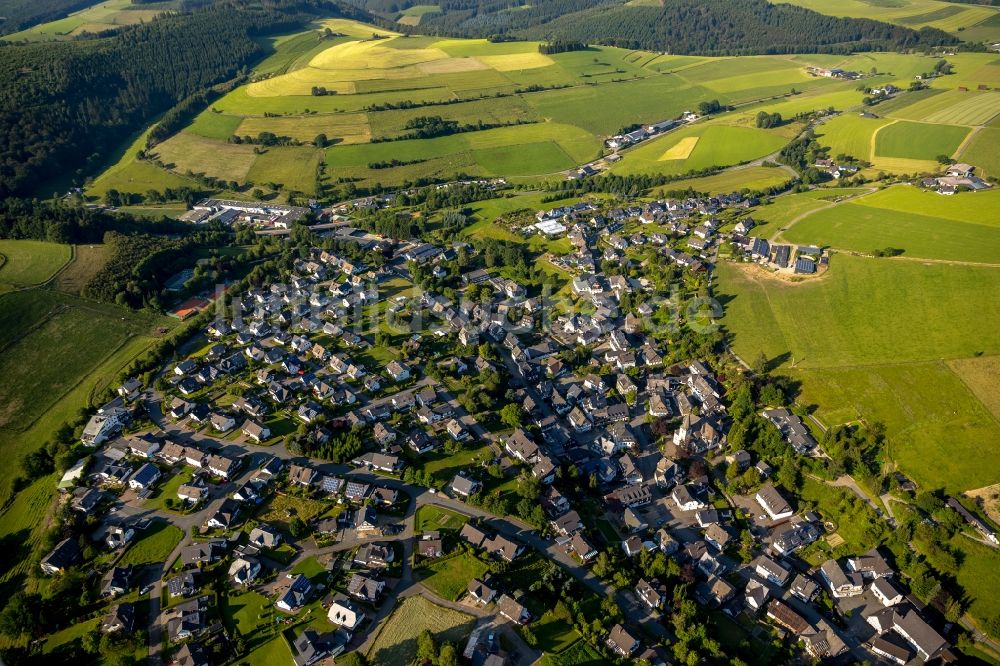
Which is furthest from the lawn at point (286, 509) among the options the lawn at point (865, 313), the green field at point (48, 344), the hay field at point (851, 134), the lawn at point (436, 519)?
the hay field at point (851, 134)

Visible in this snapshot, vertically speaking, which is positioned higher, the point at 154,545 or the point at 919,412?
the point at 919,412

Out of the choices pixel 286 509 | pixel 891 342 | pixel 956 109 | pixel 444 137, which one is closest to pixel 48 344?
pixel 286 509

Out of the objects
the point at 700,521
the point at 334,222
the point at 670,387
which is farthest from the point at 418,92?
the point at 700,521

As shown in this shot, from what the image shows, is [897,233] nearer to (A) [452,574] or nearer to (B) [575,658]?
(B) [575,658]

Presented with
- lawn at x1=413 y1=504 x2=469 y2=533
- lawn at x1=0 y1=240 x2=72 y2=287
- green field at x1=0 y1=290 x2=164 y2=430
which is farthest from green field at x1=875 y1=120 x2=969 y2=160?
lawn at x1=0 y1=240 x2=72 y2=287

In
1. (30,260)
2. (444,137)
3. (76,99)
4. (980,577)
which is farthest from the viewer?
(76,99)

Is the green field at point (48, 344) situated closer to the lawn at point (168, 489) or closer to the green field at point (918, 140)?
the lawn at point (168, 489)
